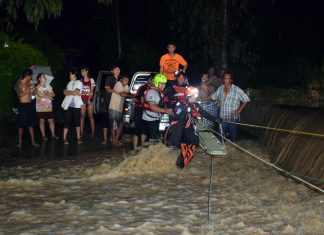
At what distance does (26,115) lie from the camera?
42.0 feet

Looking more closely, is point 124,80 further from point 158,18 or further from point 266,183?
point 158,18

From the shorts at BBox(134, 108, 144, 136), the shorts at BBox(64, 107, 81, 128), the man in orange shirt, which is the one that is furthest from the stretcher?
the shorts at BBox(64, 107, 81, 128)

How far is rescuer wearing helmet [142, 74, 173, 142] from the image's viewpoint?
10.0 meters

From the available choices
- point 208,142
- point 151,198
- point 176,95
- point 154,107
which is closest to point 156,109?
point 154,107

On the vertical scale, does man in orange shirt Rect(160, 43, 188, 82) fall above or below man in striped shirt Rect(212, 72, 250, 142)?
above

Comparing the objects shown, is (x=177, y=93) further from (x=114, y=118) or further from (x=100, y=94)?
(x=100, y=94)

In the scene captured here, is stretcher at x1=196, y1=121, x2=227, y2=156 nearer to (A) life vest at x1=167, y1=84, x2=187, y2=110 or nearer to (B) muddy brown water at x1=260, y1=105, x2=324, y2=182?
(A) life vest at x1=167, y1=84, x2=187, y2=110

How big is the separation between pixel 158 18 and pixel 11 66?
790 inches

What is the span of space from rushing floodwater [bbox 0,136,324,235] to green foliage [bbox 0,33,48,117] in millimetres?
7064

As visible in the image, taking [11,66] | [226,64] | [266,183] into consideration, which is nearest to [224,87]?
[266,183]

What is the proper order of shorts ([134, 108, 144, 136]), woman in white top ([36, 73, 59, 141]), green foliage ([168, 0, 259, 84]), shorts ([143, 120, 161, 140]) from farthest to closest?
green foliage ([168, 0, 259, 84])
woman in white top ([36, 73, 59, 141])
shorts ([134, 108, 144, 136])
shorts ([143, 120, 161, 140])

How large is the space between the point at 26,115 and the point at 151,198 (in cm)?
584

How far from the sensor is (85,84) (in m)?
13.8

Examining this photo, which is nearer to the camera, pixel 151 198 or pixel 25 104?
pixel 151 198
